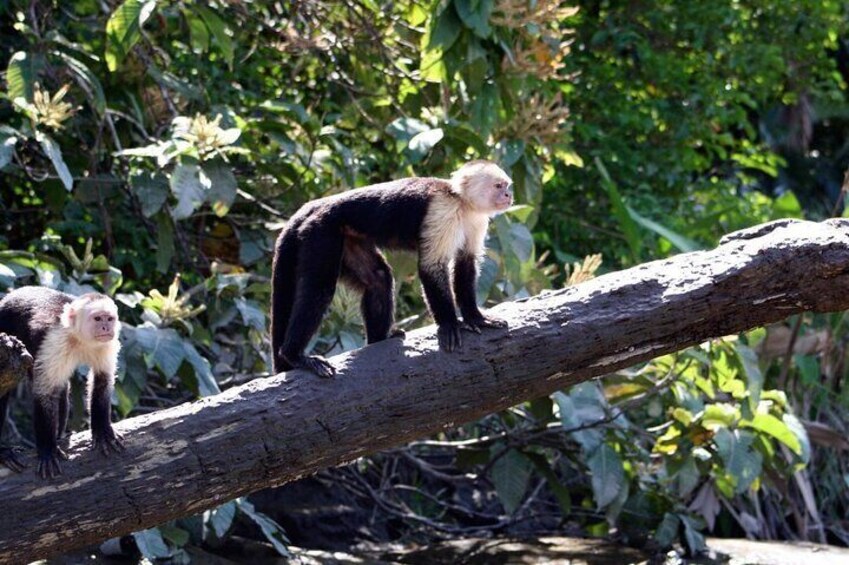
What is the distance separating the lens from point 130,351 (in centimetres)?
520

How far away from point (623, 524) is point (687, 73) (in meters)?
4.46

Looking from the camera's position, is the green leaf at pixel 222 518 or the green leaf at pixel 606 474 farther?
the green leaf at pixel 606 474

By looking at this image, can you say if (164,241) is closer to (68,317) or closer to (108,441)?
(68,317)

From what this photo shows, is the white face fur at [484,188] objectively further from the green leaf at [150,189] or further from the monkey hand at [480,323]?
the green leaf at [150,189]

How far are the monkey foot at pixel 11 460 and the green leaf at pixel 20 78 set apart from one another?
2547mm

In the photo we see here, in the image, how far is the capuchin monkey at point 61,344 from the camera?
3975 millimetres

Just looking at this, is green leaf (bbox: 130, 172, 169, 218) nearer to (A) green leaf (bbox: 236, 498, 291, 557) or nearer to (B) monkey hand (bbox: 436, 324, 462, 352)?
(A) green leaf (bbox: 236, 498, 291, 557)

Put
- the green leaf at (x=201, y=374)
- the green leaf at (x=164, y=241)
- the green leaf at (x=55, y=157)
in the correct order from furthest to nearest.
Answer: the green leaf at (x=164, y=241), the green leaf at (x=55, y=157), the green leaf at (x=201, y=374)

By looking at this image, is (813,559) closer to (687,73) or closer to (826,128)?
(687,73)

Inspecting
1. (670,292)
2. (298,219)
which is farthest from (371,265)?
(670,292)

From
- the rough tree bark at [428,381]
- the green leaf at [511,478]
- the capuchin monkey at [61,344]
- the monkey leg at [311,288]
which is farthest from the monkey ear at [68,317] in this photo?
the green leaf at [511,478]

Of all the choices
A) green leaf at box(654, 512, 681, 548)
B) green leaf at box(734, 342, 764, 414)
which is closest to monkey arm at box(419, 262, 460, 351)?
green leaf at box(734, 342, 764, 414)

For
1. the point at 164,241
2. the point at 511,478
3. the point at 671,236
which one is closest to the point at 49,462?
the point at 164,241

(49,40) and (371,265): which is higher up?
(49,40)
